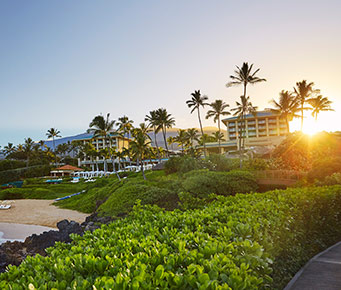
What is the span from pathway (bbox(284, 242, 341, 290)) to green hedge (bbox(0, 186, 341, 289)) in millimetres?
160

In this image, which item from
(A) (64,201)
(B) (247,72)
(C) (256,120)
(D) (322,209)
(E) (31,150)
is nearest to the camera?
(D) (322,209)

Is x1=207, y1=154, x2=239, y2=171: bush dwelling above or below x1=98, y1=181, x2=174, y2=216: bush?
above

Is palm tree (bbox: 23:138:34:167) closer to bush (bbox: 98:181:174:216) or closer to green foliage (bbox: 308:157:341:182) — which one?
bush (bbox: 98:181:174:216)

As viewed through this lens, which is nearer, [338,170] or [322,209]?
[322,209]

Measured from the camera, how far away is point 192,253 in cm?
285

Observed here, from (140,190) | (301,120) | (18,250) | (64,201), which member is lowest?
(64,201)

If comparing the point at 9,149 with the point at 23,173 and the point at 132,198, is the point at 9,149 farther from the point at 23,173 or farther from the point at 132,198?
the point at 132,198

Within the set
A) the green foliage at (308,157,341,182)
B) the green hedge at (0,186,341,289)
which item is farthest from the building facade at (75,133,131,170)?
the green hedge at (0,186,341,289)

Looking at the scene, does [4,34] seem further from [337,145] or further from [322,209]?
[337,145]

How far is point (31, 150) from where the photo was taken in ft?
251

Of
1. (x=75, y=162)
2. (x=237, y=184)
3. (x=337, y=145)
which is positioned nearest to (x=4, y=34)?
(x=237, y=184)

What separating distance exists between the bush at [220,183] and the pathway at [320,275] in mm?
11367

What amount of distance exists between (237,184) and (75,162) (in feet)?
250

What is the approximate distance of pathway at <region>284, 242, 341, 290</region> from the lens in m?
4.97
